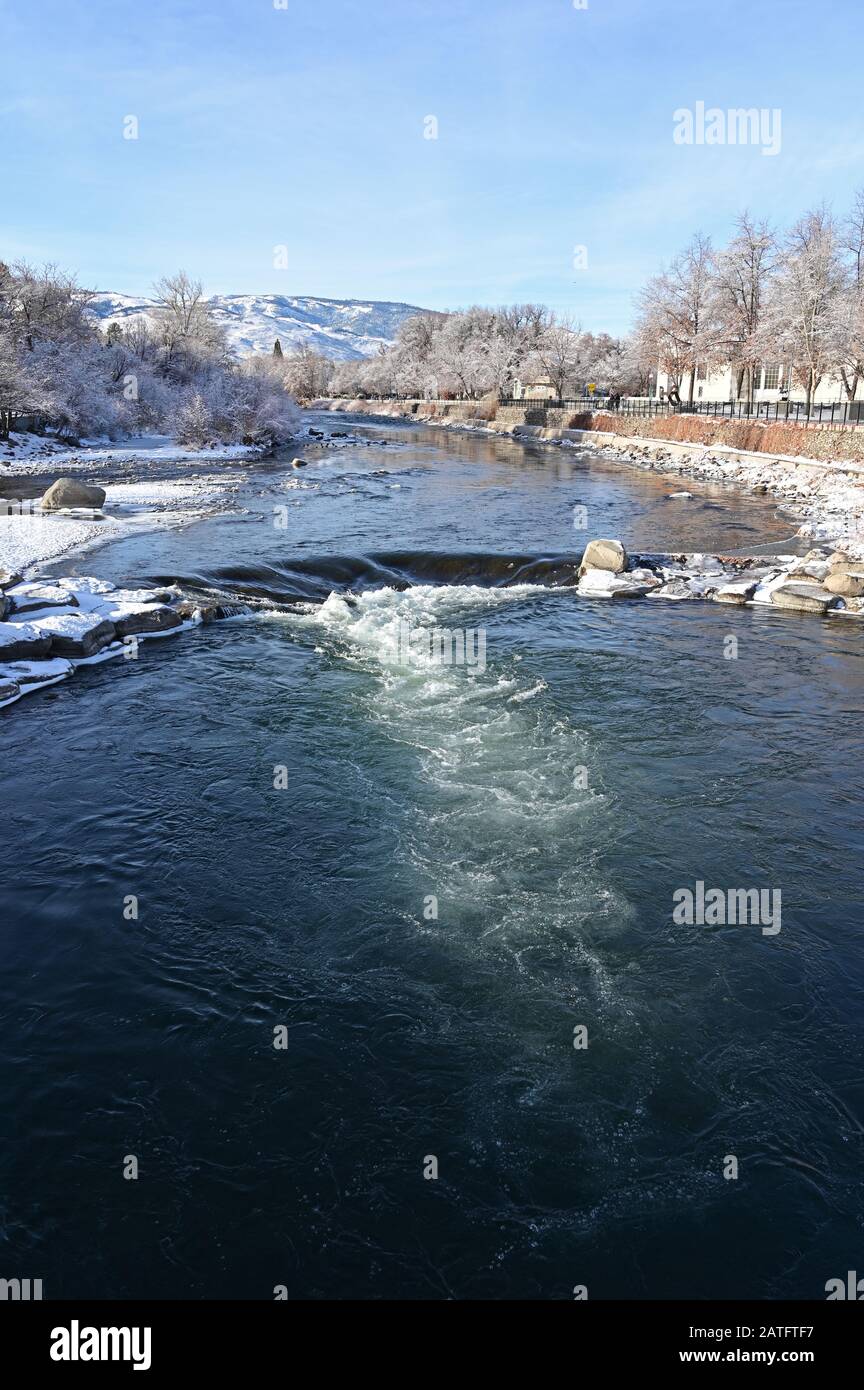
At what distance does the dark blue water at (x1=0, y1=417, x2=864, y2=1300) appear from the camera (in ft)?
18.4

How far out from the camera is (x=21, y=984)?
7715 mm

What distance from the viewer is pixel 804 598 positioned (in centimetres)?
2062

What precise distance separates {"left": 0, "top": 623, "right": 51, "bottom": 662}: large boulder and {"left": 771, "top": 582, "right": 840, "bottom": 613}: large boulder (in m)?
16.4

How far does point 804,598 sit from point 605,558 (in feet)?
17.9

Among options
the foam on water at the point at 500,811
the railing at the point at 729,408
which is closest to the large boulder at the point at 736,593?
the foam on water at the point at 500,811

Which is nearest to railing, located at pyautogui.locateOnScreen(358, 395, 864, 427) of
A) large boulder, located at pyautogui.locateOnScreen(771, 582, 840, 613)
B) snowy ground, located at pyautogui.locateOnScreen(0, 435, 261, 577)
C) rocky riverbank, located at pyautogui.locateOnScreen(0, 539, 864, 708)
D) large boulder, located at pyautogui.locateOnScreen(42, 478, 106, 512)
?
rocky riverbank, located at pyautogui.locateOnScreen(0, 539, 864, 708)

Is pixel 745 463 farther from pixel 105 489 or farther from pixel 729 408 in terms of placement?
pixel 105 489

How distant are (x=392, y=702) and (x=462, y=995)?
7.21 metres

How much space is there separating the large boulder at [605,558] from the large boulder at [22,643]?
46.6 feet

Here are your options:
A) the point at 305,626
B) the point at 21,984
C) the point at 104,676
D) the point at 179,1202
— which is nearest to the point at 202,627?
the point at 305,626

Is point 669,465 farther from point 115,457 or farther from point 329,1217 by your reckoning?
point 329,1217

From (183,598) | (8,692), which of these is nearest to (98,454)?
(183,598)

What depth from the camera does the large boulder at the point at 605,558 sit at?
938 inches

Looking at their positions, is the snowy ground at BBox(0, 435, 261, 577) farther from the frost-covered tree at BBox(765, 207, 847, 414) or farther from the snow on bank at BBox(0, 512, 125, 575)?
the frost-covered tree at BBox(765, 207, 847, 414)
